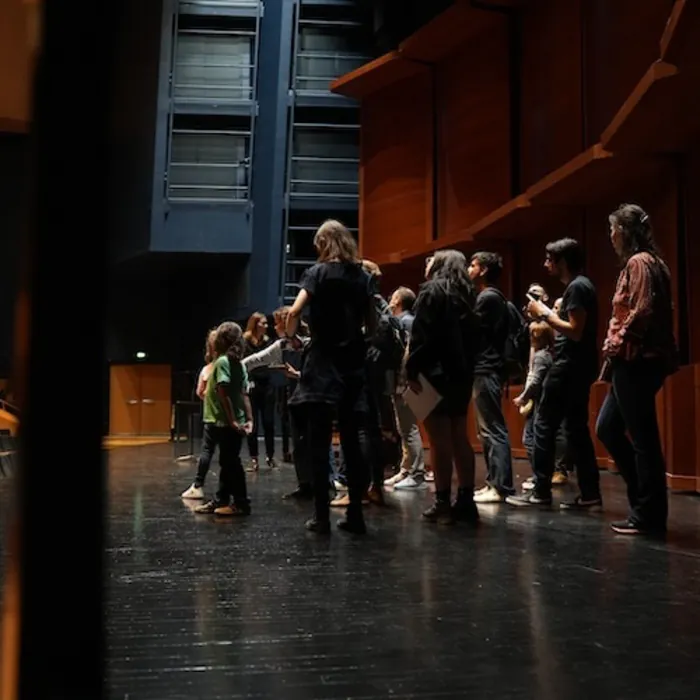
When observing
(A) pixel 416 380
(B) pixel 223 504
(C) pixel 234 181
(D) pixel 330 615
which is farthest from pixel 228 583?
(C) pixel 234 181

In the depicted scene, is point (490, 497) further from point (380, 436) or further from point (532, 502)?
point (380, 436)

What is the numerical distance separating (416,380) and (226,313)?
1414cm

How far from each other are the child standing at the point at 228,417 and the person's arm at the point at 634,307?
204cm

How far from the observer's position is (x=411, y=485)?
20.1ft

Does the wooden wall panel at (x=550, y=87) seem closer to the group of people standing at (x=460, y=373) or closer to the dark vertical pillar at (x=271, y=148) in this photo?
the group of people standing at (x=460, y=373)

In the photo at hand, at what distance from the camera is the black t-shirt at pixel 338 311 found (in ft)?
13.0

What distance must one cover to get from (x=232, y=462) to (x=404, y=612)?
7.90 feet

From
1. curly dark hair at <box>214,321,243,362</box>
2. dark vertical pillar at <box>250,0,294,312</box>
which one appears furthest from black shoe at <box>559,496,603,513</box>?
dark vertical pillar at <box>250,0,294,312</box>

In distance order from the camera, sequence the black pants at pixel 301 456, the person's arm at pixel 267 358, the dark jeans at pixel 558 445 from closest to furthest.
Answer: the black pants at pixel 301 456 → the dark jeans at pixel 558 445 → the person's arm at pixel 267 358

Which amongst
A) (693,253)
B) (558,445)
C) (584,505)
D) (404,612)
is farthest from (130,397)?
(404,612)

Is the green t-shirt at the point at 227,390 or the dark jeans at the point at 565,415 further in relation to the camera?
the green t-shirt at the point at 227,390

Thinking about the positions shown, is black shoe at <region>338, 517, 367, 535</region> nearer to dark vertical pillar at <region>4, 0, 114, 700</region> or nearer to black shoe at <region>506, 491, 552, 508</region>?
black shoe at <region>506, 491, 552, 508</region>

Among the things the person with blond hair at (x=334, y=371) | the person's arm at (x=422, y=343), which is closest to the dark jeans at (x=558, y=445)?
the person's arm at (x=422, y=343)

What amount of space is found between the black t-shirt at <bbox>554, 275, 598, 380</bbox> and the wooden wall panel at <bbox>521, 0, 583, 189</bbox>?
5367 mm
